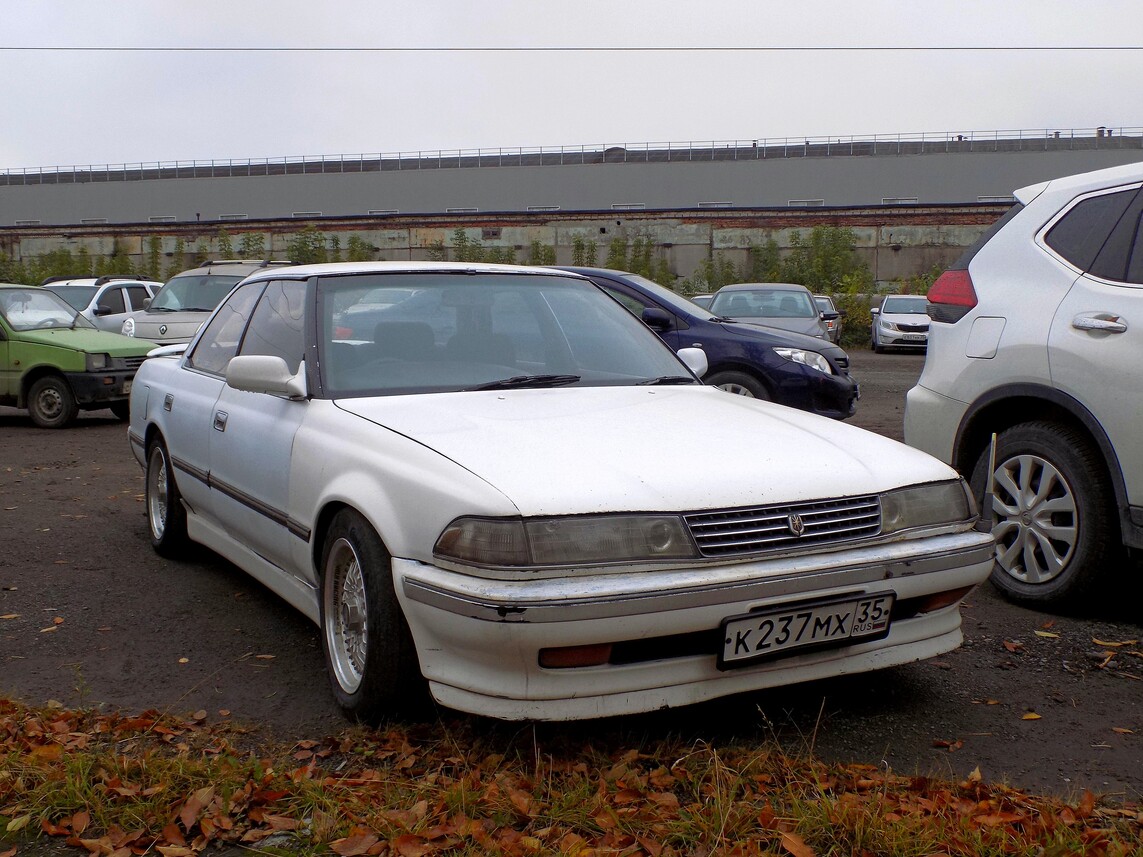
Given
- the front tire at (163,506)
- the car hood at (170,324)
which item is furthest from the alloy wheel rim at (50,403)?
the front tire at (163,506)

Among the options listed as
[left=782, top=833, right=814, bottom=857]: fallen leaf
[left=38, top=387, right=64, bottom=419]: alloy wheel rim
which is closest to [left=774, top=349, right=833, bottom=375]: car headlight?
[left=782, top=833, right=814, bottom=857]: fallen leaf

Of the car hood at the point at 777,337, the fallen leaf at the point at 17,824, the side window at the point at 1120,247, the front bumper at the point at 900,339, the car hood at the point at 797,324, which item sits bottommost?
the front bumper at the point at 900,339

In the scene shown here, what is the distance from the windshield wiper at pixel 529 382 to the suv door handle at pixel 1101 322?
79.6 inches

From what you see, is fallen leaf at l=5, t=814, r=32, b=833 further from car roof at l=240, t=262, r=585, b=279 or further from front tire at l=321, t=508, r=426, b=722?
car roof at l=240, t=262, r=585, b=279

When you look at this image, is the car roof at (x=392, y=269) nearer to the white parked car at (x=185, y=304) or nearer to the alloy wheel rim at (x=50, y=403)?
the alloy wheel rim at (x=50, y=403)

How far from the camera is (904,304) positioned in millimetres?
25359

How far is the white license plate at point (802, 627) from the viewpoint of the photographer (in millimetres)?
2975

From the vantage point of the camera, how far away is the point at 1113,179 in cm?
458

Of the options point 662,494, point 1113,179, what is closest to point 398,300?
point 662,494

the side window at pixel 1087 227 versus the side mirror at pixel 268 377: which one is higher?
the side window at pixel 1087 227

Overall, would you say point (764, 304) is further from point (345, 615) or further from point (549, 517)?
point (549, 517)

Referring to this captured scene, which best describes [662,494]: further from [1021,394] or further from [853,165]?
[853,165]

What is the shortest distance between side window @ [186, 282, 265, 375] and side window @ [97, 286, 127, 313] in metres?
13.8

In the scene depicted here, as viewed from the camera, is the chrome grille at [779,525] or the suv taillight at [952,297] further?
the suv taillight at [952,297]
